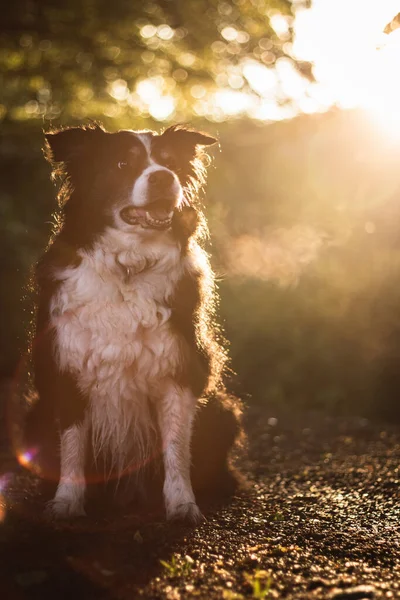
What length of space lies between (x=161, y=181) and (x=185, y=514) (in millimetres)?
1945

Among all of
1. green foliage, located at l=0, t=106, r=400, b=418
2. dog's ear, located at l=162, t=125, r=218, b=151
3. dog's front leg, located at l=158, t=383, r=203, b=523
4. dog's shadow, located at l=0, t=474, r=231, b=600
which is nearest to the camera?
dog's shadow, located at l=0, t=474, r=231, b=600

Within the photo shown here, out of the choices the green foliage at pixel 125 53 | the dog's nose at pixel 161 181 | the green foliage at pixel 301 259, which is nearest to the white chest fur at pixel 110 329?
the dog's nose at pixel 161 181

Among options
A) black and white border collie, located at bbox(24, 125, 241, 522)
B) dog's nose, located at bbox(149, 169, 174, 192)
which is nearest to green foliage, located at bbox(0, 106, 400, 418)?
black and white border collie, located at bbox(24, 125, 241, 522)

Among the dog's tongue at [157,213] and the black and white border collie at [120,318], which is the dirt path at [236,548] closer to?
the black and white border collie at [120,318]

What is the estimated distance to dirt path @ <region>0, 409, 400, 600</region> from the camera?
298 centimetres

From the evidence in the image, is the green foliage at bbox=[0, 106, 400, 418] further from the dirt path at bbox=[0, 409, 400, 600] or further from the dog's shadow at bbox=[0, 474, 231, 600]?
the dog's shadow at bbox=[0, 474, 231, 600]

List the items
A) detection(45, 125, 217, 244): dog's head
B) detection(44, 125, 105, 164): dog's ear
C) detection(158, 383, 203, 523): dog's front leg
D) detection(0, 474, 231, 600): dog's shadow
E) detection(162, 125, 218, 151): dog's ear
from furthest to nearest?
detection(162, 125, 218, 151): dog's ear < detection(44, 125, 105, 164): dog's ear < detection(45, 125, 217, 244): dog's head < detection(158, 383, 203, 523): dog's front leg < detection(0, 474, 231, 600): dog's shadow

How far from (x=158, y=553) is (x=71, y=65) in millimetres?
11157

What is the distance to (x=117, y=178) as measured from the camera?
429 cm

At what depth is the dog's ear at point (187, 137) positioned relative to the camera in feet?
15.1

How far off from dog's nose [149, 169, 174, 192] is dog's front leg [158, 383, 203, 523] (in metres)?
1.17

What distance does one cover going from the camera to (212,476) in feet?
15.9

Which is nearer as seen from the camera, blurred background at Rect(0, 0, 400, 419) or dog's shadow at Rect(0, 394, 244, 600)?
dog's shadow at Rect(0, 394, 244, 600)

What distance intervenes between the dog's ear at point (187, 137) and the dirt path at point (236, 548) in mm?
2417
